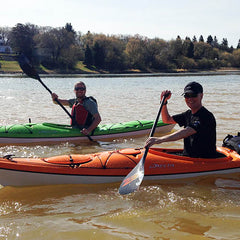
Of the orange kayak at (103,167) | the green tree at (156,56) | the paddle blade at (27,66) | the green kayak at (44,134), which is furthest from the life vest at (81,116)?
the green tree at (156,56)

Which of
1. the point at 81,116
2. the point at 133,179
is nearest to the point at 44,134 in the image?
the point at 81,116

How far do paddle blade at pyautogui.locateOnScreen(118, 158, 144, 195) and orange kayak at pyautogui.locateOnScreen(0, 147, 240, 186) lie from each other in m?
0.25

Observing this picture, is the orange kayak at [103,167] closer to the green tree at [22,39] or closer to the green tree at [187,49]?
the green tree at [22,39]

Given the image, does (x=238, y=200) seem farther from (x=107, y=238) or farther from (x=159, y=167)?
(x=107, y=238)

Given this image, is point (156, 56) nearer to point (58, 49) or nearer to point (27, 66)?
point (58, 49)

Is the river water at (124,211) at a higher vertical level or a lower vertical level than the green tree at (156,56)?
lower

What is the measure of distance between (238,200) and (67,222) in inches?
79.8

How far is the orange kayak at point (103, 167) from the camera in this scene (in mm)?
3980

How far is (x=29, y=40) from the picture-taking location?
40156mm

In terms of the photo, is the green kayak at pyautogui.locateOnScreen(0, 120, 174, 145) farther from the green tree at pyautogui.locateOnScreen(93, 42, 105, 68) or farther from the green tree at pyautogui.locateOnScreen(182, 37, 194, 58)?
the green tree at pyautogui.locateOnScreen(182, 37, 194, 58)

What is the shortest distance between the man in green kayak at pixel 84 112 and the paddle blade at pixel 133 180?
263 cm

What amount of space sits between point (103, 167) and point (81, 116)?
263cm

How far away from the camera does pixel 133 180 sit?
12.2ft

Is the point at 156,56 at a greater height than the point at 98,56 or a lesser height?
greater
